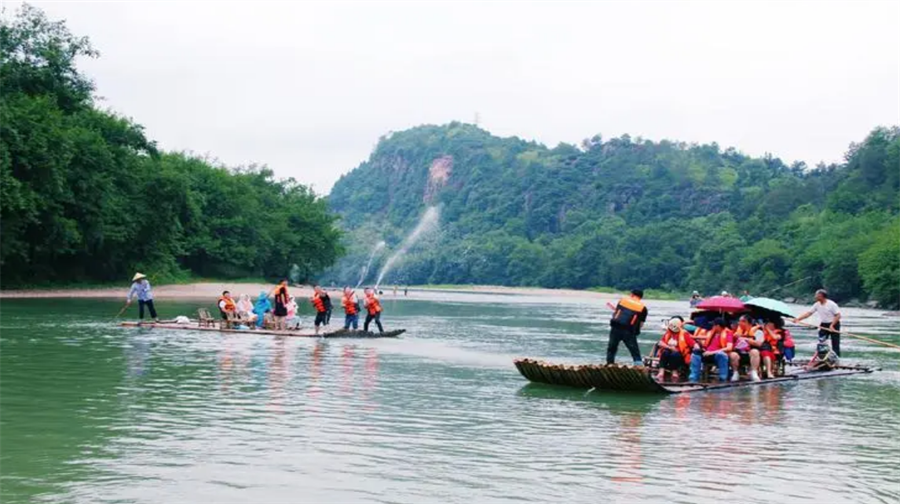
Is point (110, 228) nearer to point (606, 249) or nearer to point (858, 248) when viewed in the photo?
point (858, 248)

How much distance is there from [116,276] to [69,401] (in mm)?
58434

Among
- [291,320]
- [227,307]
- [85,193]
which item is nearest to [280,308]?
[291,320]

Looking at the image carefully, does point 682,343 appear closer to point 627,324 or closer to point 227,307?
point 627,324

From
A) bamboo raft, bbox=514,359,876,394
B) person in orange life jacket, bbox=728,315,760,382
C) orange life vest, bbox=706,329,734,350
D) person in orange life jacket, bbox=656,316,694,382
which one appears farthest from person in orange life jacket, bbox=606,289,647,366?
person in orange life jacket, bbox=728,315,760,382

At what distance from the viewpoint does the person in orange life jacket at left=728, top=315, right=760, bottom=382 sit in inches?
890

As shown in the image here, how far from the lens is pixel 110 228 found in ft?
216

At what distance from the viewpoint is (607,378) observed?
20.6 m

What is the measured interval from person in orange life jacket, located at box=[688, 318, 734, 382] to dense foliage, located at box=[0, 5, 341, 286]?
3884 centimetres

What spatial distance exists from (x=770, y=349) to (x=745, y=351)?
0.96 meters

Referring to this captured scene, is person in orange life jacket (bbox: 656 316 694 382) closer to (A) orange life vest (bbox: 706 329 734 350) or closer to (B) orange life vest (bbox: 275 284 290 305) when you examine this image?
(A) orange life vest (bbox: 706 329 734 350)

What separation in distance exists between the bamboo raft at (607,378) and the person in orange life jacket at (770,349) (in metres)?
0.76

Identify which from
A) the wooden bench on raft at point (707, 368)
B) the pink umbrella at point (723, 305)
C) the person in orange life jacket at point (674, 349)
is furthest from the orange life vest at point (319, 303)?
the person in orange life jacket at point (674, 349)

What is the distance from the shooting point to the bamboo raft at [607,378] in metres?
20.2

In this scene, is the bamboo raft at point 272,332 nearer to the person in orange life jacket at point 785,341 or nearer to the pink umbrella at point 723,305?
the pink umbrella at point 723,305
